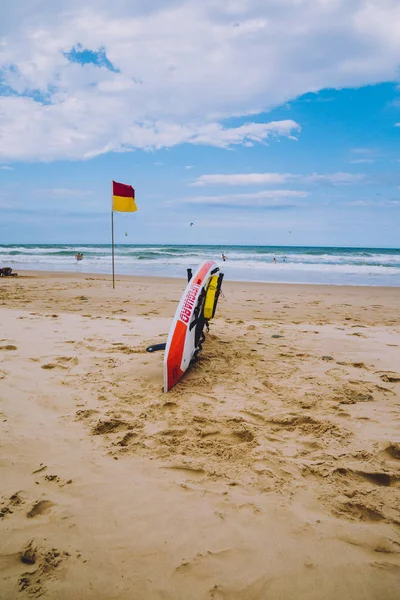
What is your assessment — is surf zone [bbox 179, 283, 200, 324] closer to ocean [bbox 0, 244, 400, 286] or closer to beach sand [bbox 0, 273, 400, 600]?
beach sand [bbox 0, 273, 400, 600]

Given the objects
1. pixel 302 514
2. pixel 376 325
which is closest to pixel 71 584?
pixel 302 514

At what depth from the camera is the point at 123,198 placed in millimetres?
10453

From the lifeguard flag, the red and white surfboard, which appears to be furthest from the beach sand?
the lifeguard flag

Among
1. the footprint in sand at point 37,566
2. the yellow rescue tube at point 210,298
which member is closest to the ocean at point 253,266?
the yellow rescue tube at point 210,298

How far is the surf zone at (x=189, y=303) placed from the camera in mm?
3740

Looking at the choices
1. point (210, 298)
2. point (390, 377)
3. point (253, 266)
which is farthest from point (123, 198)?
point (253, 266)

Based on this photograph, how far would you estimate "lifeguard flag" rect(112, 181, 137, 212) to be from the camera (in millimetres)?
10266

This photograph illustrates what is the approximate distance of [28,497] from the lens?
191 centimetres

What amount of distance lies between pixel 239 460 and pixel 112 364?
2114 mm

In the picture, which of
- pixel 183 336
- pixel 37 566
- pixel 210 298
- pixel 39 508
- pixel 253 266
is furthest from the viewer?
pixel 253 266

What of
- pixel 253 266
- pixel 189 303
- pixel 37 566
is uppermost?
pixel 253 266

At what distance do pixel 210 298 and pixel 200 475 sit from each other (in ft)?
8.10

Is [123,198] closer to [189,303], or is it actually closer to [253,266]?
[189,303]

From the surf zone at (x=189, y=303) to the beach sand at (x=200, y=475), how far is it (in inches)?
23.4
